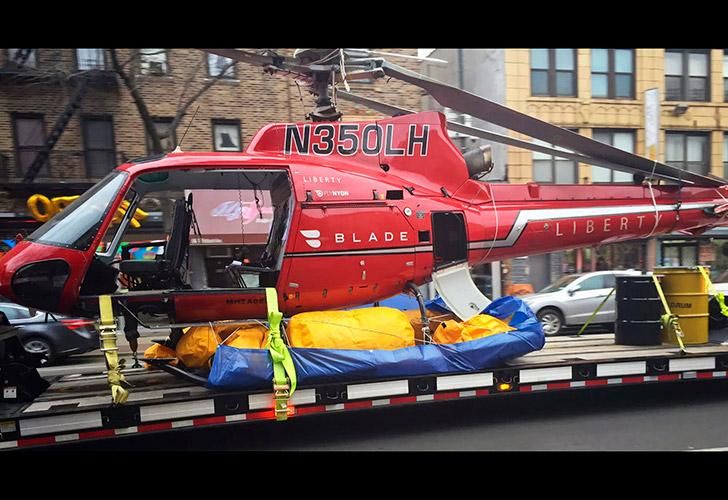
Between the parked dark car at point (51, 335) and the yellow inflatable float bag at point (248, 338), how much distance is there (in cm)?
653

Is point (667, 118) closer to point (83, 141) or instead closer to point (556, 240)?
point (556, 240)

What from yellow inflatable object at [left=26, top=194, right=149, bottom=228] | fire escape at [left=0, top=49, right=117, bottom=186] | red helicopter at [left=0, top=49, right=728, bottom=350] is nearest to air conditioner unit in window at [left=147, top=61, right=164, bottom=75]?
fire escape at [left=0, top=49, right=117, bottom=186]

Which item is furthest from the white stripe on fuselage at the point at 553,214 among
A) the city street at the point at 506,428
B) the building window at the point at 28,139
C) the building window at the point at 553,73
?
the building window at the point at 28,139

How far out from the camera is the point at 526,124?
609 centimetres

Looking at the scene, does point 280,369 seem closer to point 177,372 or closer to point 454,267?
point 177,372

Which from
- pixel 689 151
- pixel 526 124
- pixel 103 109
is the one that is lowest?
pixel 526 124

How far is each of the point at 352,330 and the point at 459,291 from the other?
1.48 metres

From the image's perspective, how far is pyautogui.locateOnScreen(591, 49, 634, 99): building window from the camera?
1778 cm

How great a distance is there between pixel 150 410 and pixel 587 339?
5.42m

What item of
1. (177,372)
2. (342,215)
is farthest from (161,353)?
(342,215)

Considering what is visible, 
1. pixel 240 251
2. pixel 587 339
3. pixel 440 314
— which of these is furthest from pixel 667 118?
pixel 240 251

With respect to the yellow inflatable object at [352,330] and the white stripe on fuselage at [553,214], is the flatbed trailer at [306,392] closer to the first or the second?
the yellow inflatable object at [352,330]

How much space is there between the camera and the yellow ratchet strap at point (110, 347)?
14.0 ft

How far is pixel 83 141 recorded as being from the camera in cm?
1494
